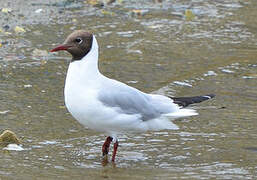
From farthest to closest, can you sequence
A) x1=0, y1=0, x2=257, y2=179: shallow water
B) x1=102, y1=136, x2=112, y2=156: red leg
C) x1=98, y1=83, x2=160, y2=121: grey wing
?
x1=102, y1=136, x2=112, y2=156: red leg → x1=98, y1=83, x2=160, y2=121: grey wing → x1=0, y1=0, x2=257, y2=179: shallow water

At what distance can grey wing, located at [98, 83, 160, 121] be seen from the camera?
5765mm

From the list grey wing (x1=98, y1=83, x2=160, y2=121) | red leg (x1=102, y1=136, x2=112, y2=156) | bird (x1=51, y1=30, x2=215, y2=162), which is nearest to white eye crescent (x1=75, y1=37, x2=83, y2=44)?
bird (x1=51, y1=30, x2=215, y2=162)

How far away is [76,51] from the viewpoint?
19.0 ft

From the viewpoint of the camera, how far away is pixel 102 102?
5.66 metres

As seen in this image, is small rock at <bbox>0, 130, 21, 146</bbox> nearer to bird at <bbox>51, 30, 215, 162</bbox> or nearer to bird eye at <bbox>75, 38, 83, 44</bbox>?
bird at <bbox>51, 30, 215, 162</bbox>

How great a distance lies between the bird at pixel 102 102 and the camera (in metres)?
5.62

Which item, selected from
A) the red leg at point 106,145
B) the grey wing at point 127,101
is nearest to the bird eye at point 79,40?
the grey wing at point 127,101

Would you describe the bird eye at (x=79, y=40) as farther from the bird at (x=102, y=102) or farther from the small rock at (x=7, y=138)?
the small rock at (x=7, y=138)

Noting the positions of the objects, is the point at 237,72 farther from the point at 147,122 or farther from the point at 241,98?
the point at 147,122

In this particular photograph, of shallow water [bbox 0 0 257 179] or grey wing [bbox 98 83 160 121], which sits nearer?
shallow water [bbox 0 0 257 179]

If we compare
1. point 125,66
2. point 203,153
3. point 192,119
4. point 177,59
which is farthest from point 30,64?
point 203,153

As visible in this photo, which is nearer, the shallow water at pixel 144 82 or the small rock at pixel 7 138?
the shallow water at pixel 144 82

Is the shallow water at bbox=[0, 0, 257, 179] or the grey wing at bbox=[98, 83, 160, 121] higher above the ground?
the grey wing at bbox=[98, 83, 160, 121]

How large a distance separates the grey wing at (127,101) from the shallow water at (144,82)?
306 millimetres
